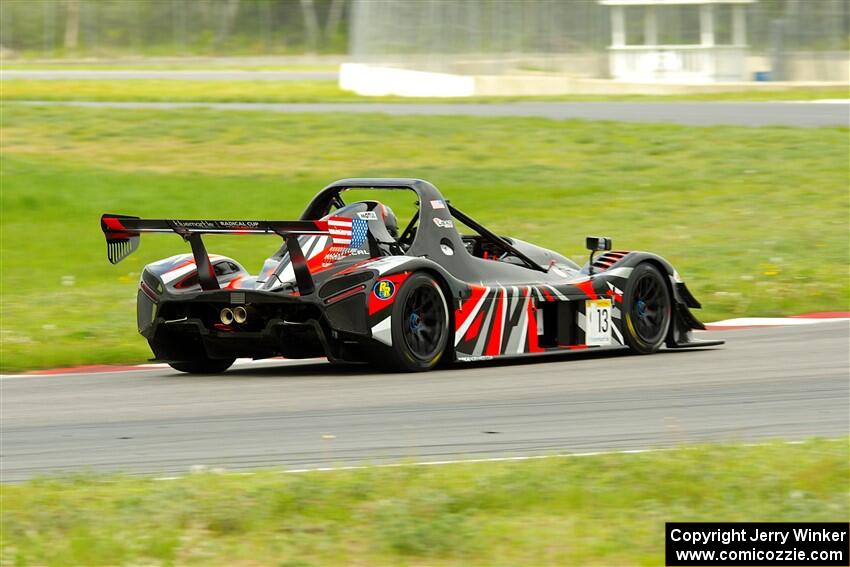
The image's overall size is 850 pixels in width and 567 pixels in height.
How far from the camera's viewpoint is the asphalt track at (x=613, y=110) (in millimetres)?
31000

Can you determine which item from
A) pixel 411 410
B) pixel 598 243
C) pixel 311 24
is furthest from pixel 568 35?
pixel 411 410

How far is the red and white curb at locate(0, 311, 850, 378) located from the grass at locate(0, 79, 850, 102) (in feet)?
79.4

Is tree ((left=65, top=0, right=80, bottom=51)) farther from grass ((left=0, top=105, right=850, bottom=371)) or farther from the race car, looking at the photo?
the race car

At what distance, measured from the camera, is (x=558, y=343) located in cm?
1151

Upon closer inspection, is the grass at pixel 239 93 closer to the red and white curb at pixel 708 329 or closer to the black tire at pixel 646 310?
the red and white curb at pixel 708 329

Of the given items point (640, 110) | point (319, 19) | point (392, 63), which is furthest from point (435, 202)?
point (319, 19)

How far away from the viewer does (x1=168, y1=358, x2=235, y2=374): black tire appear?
1136 cm

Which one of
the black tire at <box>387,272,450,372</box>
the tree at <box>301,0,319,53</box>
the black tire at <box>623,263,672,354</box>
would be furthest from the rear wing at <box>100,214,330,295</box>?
the tree at <box>301,0,319,53</box>

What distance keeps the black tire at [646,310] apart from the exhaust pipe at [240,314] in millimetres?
3138

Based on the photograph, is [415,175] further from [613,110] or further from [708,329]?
[708,329]

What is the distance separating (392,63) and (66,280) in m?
29.4

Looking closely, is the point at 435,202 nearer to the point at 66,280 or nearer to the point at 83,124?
the point at 66,280

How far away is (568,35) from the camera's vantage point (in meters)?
45.0

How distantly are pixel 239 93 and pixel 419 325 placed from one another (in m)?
36.3
